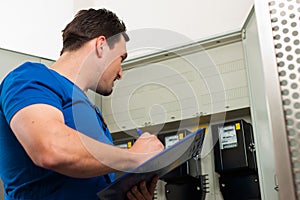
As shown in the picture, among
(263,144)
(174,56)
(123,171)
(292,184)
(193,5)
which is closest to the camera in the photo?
(292,184)

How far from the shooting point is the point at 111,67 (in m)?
1.25

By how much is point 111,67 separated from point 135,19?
1.49 m

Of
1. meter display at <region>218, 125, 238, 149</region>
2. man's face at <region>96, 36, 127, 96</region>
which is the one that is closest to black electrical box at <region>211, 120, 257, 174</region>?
meter display at <region>218, 125, 238, 149</region>

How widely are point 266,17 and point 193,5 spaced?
178cm

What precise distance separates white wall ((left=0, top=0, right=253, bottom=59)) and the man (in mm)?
1092

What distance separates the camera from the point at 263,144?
178 cm

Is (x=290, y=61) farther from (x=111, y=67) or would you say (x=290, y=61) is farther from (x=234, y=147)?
(x=234, y=147)

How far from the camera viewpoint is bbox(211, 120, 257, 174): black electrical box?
6.16 feet

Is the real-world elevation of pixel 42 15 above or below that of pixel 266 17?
above

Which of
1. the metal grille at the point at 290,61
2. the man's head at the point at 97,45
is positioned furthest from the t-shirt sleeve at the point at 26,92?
the metal grille at the point at 290,61

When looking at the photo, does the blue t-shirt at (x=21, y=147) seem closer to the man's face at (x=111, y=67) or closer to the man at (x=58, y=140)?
the man at (x=58, y=140)

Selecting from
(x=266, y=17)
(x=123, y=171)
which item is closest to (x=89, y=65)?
(x=123, y=171)

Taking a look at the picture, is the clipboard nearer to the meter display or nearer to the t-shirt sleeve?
the t-shirt sleeve

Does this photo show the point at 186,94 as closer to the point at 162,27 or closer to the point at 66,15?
the point at 162,27
